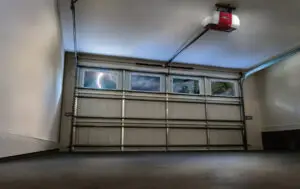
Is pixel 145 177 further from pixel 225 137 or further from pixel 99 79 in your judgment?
pixel 225 137

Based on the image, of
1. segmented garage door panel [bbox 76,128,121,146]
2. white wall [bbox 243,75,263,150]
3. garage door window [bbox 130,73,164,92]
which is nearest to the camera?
segmented garage door panel [bbox 76,128,121,146]

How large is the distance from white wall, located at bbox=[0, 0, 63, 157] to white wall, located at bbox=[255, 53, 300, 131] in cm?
595

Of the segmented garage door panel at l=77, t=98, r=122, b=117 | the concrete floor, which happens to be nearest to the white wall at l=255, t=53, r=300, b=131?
the segmented garage door panel at l=77, t=98, r=122, b=117

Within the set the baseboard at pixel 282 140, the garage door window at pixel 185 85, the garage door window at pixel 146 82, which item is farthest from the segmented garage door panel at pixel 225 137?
the garage door window at pixel 146 82

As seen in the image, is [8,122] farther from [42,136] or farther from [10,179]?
[42,136]

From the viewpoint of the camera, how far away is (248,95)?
7539 mm

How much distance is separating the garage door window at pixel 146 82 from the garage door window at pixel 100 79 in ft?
1.52

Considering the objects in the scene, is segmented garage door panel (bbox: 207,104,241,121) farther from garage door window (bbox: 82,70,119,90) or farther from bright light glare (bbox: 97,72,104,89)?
bright light glare (bbox: 97,72,104,89)

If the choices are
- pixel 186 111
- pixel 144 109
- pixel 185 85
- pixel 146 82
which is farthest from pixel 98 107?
pixel 185 85

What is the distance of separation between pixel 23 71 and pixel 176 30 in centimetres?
328

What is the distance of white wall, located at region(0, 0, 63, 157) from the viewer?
194cm

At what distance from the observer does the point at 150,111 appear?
259 inches

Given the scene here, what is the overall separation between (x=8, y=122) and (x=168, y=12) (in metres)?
3.14

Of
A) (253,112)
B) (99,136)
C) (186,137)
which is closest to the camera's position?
(99,136)
